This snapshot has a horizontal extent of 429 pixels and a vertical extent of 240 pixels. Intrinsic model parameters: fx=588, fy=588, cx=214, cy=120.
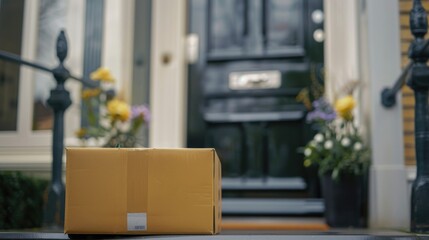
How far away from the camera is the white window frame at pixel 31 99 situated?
3.96 m

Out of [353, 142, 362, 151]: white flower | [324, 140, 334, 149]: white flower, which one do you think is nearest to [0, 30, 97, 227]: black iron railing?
[324, 140, 334, 149]: white flower

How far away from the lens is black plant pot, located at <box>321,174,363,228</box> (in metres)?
3.17

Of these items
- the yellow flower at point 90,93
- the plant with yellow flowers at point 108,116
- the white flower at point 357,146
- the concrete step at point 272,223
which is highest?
the yellow flower at point 90,93

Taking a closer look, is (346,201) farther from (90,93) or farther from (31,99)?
(31,99)

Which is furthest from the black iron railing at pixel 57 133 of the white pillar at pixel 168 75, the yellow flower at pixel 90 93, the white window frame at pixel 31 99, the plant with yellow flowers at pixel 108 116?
the white pillar at pixel 168 75

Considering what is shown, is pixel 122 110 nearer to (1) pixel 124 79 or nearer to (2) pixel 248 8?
(1) pixel 124 79

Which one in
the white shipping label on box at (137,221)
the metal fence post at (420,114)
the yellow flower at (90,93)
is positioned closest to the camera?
the white shipping label on box at (137,221)

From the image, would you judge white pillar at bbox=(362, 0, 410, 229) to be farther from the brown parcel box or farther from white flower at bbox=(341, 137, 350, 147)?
the brown parcel box

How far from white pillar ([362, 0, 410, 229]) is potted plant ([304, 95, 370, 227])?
0.08 metres

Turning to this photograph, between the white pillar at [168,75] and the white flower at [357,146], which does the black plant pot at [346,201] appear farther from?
the white pillar at [168,75]

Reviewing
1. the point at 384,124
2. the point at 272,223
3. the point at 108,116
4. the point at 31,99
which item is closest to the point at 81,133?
the point at 108,116

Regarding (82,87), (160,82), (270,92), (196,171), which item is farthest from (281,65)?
(196,171)

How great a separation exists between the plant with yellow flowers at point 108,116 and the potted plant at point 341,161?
111 cm

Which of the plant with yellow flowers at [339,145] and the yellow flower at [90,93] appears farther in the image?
the yellow flower at [90,93]
